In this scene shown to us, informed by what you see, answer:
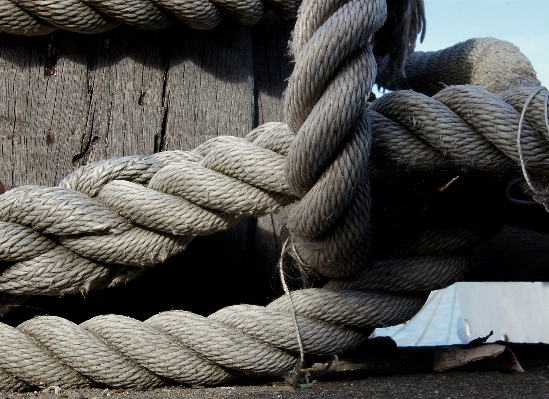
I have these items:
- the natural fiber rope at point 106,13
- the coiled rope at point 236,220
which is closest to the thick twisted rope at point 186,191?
the coiled rope at point 236,220

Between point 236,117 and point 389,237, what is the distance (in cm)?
40

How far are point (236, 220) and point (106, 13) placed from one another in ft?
1.43

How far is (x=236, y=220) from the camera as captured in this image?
1052mm

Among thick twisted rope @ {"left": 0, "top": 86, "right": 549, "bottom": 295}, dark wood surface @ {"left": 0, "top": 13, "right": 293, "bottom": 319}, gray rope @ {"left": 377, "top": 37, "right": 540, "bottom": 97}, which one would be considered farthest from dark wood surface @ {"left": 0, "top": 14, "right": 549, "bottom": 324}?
gray rope @ {"left": 377, "top": 37, "right": 540, "bottom": 97}

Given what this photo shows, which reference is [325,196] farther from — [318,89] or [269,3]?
[269,3]

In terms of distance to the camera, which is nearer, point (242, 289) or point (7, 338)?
point (7, 338)

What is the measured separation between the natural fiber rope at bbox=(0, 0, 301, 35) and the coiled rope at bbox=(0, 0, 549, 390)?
249 millimetres

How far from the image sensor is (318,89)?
2.86 feet

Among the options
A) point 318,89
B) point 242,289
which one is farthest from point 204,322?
point 318,89

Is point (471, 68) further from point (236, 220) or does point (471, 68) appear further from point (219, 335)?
point (219, 335)

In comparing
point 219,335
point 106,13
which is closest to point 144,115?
A: point 106,13

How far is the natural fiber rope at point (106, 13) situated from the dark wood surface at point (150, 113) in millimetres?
70

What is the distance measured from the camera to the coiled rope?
0.92 meters

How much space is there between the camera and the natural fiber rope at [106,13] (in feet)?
3.49
